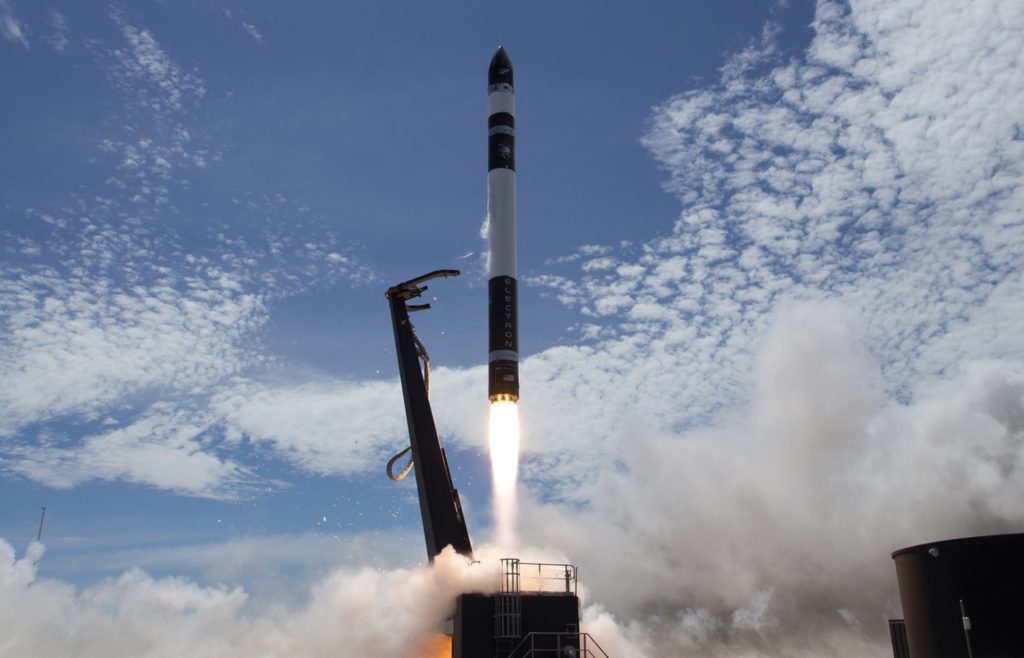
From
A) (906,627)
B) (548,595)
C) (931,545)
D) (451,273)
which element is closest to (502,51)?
(451,273)

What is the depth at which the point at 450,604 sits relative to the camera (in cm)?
3697

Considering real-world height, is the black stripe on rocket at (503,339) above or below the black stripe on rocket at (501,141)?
below

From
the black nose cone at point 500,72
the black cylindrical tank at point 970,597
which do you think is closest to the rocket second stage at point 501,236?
the black nose cone at point 500,72

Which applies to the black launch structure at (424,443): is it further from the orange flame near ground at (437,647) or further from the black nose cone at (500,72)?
the black nose cone at (500,72)

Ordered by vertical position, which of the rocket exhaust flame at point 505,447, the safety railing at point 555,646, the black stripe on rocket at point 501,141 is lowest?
the safety railing at point 555,646

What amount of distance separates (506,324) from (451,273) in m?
4.76

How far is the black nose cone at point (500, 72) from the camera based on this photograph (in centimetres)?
4656

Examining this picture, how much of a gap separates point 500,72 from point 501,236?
10.8m

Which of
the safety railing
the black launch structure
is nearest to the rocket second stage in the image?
the black launch structure

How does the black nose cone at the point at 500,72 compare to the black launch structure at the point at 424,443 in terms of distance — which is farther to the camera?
the black nose cone at the point at 500,72

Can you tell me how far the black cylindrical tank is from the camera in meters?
39.7

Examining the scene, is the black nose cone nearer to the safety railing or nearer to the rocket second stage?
the rocket second stage

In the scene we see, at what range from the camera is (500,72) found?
46781 mm

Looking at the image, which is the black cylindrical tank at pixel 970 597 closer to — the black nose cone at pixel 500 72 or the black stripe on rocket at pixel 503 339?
the black stripe on rocket at pixel 503 339
